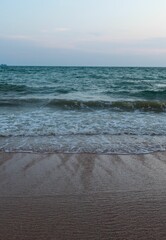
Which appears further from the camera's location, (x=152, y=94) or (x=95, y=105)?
(x=152, y=94)

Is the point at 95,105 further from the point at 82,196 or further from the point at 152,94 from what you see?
the point at 82,196

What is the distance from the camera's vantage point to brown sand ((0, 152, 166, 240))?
309 centimetres

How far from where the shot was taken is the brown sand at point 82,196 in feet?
10.1

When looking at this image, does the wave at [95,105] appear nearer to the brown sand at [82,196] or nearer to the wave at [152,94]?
the wave at [152,94]

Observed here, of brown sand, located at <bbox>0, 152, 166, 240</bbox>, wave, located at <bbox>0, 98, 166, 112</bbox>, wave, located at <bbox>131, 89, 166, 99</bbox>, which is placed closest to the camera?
brown sand, located at <bbox>0, 152, 166, 240</bbox>

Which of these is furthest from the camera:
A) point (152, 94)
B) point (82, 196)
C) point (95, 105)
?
point (152, 94)

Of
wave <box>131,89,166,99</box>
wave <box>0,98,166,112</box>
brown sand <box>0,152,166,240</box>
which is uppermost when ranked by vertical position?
wave <box>131,89,166,99</box>

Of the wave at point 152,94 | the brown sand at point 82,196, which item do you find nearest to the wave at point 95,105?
the wave at point 152,94

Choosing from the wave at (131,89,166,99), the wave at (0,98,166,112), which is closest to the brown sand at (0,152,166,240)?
the wave at (0,98,166,112)

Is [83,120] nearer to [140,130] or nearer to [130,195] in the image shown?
[140,130]

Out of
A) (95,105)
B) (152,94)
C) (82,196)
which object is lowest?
(82,196)

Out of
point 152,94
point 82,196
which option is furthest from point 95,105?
point 82,196

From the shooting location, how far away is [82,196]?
12.9 feet

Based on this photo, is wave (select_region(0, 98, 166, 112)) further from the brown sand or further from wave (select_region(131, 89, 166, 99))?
the brown sand
